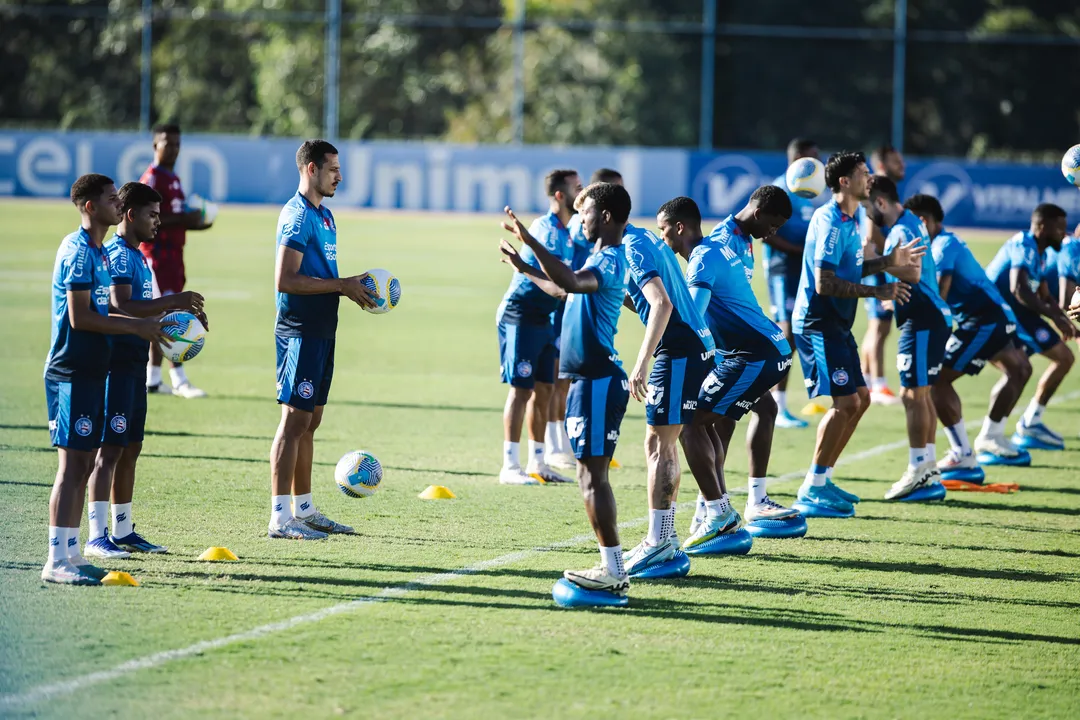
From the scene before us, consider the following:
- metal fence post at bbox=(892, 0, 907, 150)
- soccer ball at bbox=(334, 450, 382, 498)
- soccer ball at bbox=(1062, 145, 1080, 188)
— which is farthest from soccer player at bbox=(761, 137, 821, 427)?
metal fence post at bbox=(892, 0, 907, 150)

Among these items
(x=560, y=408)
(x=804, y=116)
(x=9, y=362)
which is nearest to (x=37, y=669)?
(x=560, y=408)

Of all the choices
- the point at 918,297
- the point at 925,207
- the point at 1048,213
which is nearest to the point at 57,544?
the point at 918,297

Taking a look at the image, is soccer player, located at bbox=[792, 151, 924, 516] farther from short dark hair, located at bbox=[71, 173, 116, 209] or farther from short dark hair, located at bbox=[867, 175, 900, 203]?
short dark hair, located at bbox=[71, 173, 116, 209]

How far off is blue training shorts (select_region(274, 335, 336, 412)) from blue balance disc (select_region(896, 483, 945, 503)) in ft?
15.7

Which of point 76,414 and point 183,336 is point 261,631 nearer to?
point 76,414

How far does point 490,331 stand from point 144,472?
427 inches

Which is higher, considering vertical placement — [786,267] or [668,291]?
[786,267]

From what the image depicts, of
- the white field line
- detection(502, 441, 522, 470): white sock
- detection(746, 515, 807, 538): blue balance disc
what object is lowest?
the white field line

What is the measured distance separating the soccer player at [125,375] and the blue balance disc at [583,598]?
254 cm

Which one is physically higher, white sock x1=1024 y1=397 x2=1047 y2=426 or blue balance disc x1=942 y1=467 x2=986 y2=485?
white sock x1=1024 y1=397 x2=1047 y2=426

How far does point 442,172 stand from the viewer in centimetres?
3731

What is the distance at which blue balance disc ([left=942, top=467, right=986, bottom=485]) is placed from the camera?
11.7m

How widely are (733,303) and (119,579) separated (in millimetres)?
4100

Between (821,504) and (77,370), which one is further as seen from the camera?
(821,504)
